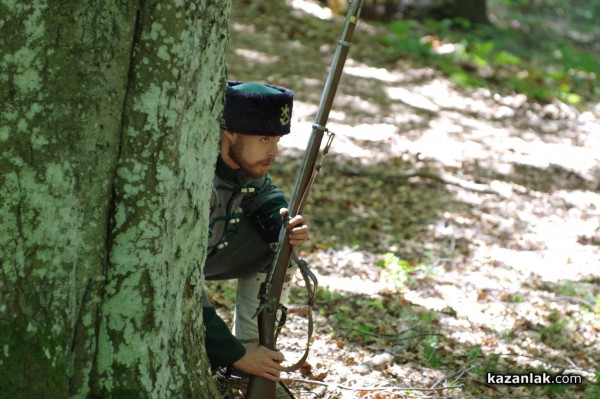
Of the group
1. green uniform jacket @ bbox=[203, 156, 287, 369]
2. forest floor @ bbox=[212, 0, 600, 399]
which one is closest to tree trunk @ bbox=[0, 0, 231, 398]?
green uniform jacket @ bbox=[203, 156, 287, 369]

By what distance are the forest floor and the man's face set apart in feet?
3.72

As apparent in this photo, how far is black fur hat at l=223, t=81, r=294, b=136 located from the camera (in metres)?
3.73

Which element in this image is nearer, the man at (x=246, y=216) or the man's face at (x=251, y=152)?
the man at (x=246, y=216)

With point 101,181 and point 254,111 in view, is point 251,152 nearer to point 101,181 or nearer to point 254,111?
point 254,111

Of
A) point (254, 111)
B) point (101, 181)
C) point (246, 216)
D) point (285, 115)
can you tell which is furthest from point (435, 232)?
point (101, 181)

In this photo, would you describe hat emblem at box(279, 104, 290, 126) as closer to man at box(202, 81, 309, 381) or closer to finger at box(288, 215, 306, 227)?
man at box(202, 81, 309, 381)

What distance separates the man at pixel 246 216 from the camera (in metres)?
3.57

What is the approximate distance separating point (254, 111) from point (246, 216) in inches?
23.9

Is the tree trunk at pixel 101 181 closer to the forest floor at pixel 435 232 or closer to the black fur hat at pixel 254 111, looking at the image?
the black fur hat at pixel 254 111

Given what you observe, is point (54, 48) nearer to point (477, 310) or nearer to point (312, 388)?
point (312, 388)

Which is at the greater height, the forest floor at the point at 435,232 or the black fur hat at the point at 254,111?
the black fur hat at the point at 254,111

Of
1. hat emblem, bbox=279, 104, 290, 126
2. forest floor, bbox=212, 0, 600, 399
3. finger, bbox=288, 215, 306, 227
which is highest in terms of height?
hat emblem, bbox=279, 104, 290, 126

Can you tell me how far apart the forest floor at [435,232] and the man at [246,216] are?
0.55m

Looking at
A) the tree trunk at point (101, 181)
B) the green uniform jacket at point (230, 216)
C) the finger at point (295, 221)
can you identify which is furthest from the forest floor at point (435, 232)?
the tree trunk at point (101, 181)
